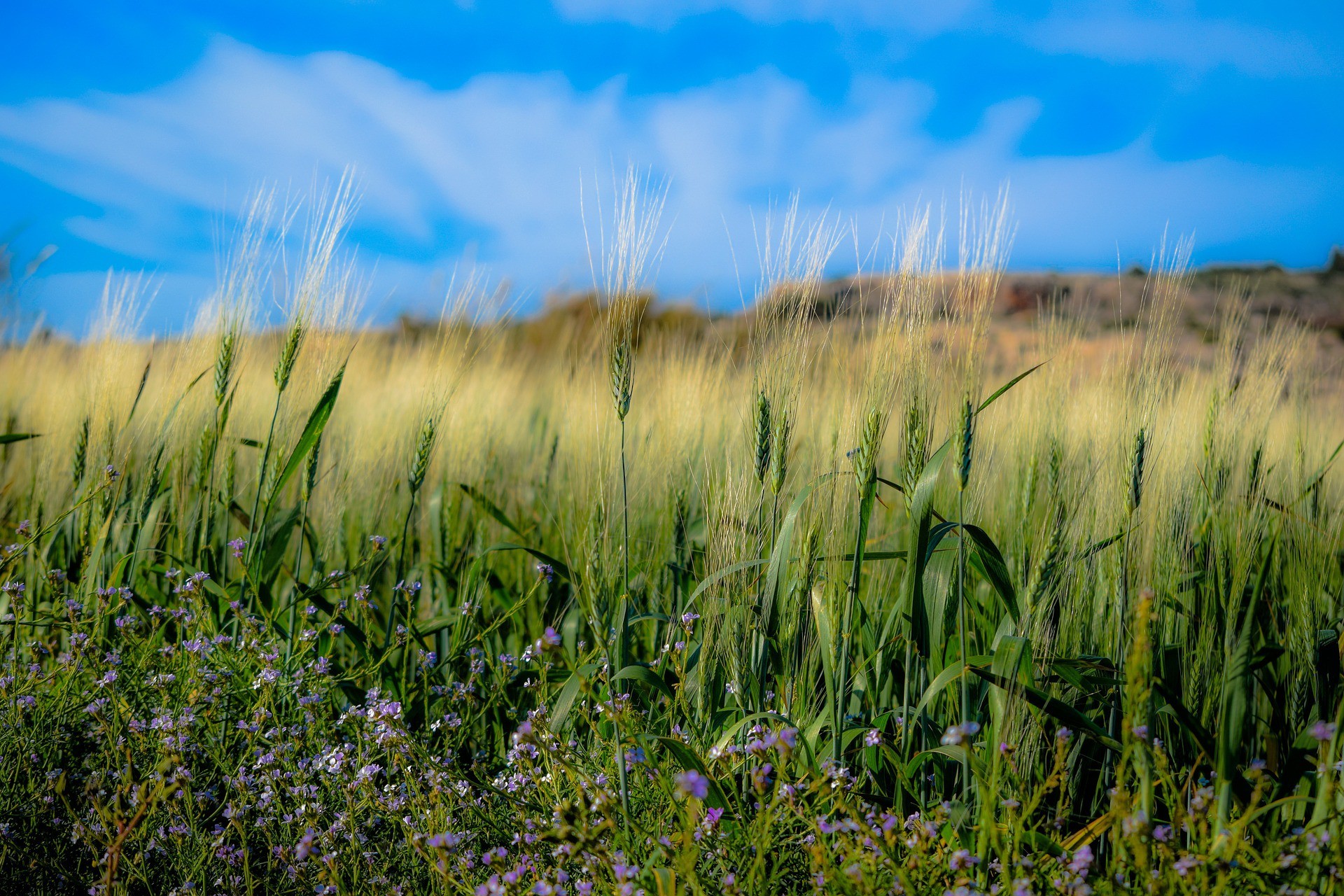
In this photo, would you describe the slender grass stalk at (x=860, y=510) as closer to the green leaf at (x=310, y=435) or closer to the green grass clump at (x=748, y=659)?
the green grass clump at (x=748, y=659)

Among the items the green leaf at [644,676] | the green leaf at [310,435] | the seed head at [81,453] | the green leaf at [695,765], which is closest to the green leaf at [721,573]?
the green leaf at [644,676]

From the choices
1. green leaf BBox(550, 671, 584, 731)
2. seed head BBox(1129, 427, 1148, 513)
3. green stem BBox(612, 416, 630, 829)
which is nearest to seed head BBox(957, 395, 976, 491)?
seed head BBox(1129, 427, 1148, 513)

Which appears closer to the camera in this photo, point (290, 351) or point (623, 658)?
point (623, 658)

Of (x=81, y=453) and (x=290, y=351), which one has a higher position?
(x=290, y=351)

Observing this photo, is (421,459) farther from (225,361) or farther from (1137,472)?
(1137,472)

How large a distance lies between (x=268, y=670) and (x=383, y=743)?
33 cm

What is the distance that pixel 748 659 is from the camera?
1618mm

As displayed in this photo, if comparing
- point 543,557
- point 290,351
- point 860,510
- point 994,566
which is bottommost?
point 543,557

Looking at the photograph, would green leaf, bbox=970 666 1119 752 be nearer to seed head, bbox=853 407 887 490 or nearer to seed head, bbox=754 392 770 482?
seed head, bbox=853 407 887 490

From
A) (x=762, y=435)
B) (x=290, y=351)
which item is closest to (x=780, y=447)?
(x=762, y=435)

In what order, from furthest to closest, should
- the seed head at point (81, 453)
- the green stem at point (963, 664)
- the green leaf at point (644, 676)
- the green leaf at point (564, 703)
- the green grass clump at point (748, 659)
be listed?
the seed head at point (81, 453) → the green leaf at point (564, 703) → the green leaf at point (644, 676) → the green stem at point (963, 664) → the green grass clump at point (748, 659)

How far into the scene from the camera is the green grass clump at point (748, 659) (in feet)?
4.05

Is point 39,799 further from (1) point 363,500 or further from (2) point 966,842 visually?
(2) point 966,842

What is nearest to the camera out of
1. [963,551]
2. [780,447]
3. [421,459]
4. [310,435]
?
[963,551]
